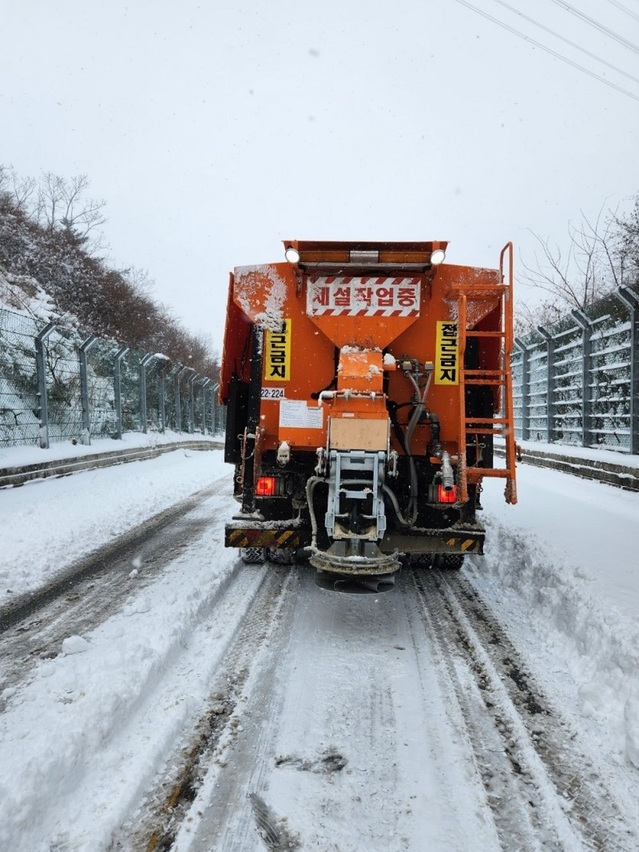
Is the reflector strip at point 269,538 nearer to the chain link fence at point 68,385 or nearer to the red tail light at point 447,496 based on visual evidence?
the red tail light at point 447,496

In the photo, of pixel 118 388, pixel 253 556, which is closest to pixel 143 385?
pixel 118 388

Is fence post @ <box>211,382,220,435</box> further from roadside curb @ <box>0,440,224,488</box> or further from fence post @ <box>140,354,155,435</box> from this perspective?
fence post @ <box>140,354,155,435</box>

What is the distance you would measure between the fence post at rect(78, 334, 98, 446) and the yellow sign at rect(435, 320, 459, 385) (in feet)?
32.6

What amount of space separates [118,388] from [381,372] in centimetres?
1154

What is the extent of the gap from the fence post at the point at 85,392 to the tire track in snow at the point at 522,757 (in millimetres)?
10822

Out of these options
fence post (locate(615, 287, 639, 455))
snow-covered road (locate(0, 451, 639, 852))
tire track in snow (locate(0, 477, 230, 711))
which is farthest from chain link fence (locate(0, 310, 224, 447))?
fence post (locate(615, 287, 639, 455))

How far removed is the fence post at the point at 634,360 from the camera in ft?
25.7

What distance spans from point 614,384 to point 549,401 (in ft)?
9.46

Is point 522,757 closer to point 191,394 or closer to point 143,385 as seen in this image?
point 143,385

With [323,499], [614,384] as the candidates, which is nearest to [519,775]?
[323,499]

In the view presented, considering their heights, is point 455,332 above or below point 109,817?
above

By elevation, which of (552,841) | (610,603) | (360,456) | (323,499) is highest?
(360,456)

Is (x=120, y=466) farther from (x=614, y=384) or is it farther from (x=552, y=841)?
(x=552, y=841)

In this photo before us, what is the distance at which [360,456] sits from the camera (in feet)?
12.6
